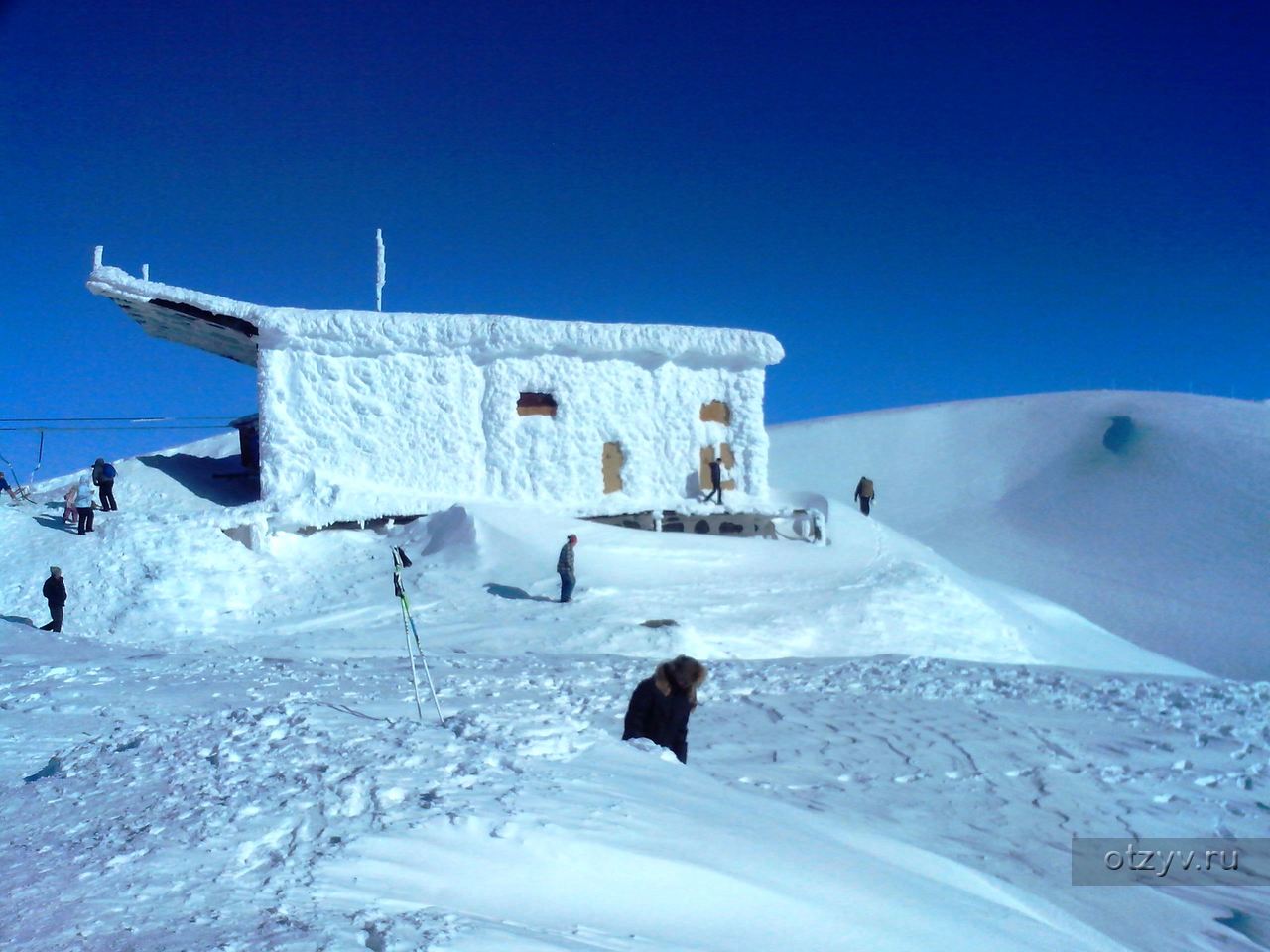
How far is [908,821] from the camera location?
6184 millimetres

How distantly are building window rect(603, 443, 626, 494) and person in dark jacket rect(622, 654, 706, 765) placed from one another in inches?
522

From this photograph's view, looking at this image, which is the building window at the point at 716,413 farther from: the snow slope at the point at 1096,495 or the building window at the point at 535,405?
the snow slope at the point at 1096,495

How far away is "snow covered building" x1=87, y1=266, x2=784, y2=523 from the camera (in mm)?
17406

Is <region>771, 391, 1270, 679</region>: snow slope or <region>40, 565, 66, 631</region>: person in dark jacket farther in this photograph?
<region>771, 391, 1270, 679</region>: snow slope

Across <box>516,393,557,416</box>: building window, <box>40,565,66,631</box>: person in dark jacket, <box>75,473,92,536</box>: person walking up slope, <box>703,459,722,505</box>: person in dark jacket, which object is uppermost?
<box>516,393,557,416</box>: building window

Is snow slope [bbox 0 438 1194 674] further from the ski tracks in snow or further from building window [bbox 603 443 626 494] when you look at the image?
the ski tracks in snow

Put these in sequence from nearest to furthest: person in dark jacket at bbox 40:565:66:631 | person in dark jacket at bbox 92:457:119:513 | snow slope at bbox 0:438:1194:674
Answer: person in dark jacket at bbox 40:565:66:631
snow slope at bbox 0:438:1194:674
person in dark jacket at bbox 92:457:119:513

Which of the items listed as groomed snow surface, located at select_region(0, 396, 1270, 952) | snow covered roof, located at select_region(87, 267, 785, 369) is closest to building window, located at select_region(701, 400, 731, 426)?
snow covered roof, located at select_region(87, 267, 785, 369)

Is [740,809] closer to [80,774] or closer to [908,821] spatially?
[908,821]

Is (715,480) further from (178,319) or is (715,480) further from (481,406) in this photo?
(178,319)

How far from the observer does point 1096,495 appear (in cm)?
3638

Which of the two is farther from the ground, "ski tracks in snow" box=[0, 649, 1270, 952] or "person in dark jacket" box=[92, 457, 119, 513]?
"person in dark jacket" box=[92, 457, 119, 513]

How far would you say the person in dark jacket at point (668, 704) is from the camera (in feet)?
18.1

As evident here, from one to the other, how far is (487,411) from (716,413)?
466 centimetres
